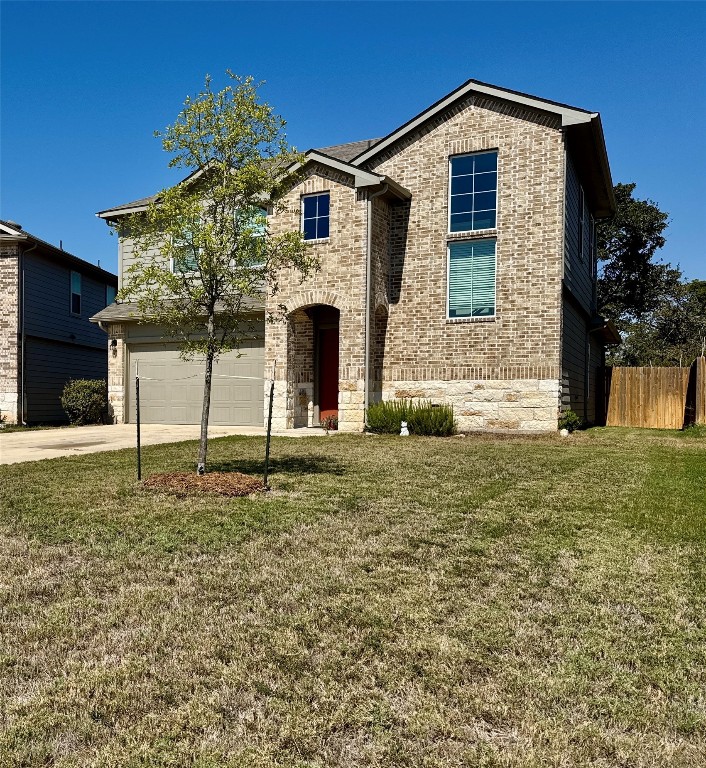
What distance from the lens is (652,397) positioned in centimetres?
1864

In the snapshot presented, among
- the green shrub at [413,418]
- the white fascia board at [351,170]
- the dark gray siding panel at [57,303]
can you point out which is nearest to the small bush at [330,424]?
the green shrub at [413,418]

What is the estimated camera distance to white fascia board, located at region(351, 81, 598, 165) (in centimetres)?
1333

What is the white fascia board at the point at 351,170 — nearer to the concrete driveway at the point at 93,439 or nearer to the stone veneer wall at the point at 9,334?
the concrete driveway at the point at 93,439

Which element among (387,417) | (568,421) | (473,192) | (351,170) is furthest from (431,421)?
(351,170)

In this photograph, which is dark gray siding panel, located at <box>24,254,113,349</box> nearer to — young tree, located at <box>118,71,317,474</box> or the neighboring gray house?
the neighboring gray house

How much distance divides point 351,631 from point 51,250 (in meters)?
20.3

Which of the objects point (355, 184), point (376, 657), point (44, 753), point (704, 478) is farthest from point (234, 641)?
point (355, 184)

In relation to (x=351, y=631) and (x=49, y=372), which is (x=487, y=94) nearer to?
(x=351, y=631)

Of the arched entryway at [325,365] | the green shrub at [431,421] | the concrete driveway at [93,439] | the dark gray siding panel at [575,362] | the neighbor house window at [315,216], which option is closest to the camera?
the concrete driveway at [93,439]

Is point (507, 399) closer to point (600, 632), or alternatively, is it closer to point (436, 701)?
point (600, 632)

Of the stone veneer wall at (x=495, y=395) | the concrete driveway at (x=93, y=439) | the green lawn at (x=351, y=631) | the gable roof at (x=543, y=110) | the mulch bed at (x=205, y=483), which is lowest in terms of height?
the concrete driveway at (x=93, y=439)

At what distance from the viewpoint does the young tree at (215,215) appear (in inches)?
285

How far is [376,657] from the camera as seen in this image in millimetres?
2785

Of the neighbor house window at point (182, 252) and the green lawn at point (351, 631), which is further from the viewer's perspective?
the neighbor house window at point (182, 252)
